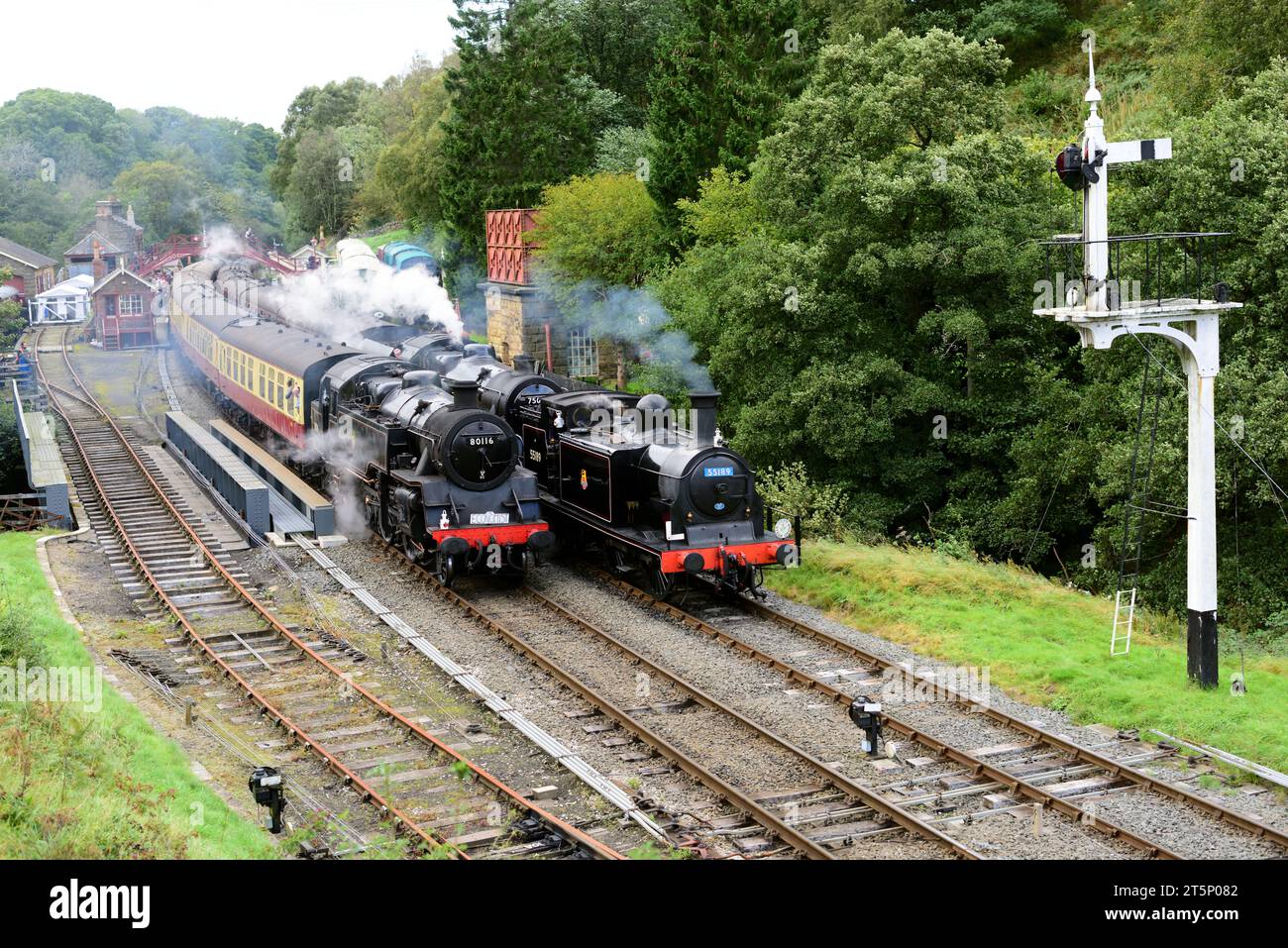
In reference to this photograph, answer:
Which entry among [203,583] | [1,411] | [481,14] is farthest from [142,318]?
[203,583]

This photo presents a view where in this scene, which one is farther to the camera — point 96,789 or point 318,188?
point 318,188

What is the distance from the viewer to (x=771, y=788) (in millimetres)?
12062

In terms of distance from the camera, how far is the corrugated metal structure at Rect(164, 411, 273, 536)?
2433 centimetres

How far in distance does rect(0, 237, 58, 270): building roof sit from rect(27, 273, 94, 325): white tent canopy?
1680 millimetres

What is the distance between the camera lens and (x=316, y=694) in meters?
15.4

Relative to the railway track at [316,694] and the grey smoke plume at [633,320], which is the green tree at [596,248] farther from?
the railway track at [316,694]

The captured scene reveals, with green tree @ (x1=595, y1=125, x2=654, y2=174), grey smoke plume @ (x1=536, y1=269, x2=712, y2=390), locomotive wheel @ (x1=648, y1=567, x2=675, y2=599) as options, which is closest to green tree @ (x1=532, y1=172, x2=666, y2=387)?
grey smoke plume @ (x1=536, y1=269, x2=712, y2=390)

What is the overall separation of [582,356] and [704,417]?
76.3 ft

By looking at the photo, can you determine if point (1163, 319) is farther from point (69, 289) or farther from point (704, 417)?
point (69, 289)

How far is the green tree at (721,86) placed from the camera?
3541 cm

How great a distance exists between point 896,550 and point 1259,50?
14.6 meters

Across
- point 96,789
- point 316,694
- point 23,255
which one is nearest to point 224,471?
point 316,694

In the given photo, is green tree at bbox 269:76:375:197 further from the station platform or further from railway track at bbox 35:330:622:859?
railway track at bbox 35:330:622:859
